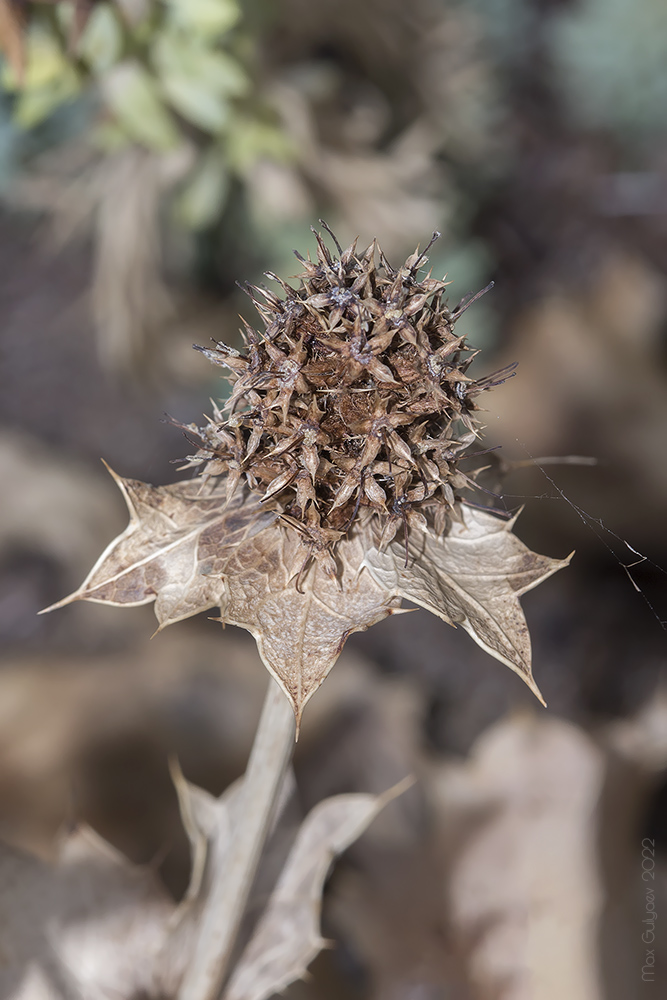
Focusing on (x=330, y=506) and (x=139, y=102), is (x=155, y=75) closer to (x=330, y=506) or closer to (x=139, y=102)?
(x=139, y=102)

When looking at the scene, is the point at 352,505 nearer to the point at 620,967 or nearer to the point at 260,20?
the point at 620,967

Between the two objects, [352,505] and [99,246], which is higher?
[99,246]

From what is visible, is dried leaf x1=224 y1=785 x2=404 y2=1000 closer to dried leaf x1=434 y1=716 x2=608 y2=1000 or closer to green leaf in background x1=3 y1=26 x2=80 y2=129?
dried leaf x1=434 y1=716 x2=608 y2=1000

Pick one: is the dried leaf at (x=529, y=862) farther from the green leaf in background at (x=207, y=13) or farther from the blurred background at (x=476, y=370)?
the green leaf in background at (x=207, y=13)

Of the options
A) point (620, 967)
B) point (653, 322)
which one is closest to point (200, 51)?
point (653, 322)

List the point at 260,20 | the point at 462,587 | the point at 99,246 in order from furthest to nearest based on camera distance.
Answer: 1. the point at 99,246
2. the point at 260,20
3. the point at 462,587
